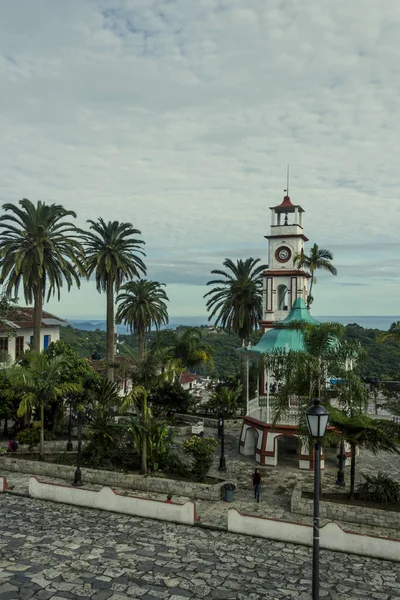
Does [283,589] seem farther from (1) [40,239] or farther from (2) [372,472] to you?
(1) [40,239]

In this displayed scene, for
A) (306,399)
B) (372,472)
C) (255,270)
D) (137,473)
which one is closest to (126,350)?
(137,473)

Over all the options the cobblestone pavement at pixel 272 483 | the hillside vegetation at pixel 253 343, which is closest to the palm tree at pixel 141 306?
the hillside vegetation at pixel 253 343

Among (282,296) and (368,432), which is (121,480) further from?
(282,296)

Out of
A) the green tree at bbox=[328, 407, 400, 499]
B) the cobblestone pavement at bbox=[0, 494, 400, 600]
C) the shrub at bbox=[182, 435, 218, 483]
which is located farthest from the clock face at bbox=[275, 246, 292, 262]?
the cobblestone pavement at bbox=[0, 494, 400, 600]

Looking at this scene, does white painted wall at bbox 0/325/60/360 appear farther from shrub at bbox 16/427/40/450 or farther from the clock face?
the clock face

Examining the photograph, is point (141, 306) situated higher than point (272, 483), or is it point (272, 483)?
point (141, 306)

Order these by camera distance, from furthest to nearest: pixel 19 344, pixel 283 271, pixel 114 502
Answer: pixel 19 344 → pixel 283 271 → pixel 114 502

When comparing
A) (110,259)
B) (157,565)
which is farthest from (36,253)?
(157,565)

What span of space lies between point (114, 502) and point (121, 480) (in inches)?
116

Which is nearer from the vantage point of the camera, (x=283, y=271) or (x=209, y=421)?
(x=283, y=271)

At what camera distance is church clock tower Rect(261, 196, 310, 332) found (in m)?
31.5

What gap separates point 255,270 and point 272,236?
7.89m

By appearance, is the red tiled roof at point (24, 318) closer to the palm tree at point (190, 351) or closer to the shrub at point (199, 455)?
the palm tree at point (190, 351)

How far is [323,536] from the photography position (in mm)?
15203
